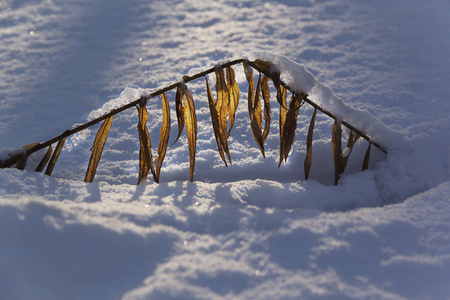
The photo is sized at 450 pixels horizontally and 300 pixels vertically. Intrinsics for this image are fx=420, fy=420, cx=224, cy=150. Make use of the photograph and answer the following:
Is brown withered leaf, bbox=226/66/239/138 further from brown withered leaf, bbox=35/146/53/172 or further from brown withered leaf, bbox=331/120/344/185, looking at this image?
brown withered leaf, bbox=35/146/53/172

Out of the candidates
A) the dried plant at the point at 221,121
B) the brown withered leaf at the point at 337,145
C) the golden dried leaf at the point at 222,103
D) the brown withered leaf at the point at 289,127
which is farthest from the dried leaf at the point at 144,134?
the brown withered leaf at the point at 337,145

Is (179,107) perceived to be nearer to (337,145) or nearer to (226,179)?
(226,179)

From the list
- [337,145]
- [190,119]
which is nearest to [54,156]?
[190,119]

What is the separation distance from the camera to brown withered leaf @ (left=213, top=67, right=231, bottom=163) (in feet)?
3.06

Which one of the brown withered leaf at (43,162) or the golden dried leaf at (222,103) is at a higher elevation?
the golden dried leaf at (222,103)

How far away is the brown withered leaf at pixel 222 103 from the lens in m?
0.93

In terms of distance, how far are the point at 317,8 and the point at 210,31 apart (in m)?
0.62

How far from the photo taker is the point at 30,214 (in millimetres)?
706

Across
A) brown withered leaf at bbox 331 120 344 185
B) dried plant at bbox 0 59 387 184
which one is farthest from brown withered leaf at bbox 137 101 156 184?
brown withered leaf at bbox 331 120 344 185

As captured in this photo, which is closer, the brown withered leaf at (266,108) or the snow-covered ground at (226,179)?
the snow-covered ground at (226,179)

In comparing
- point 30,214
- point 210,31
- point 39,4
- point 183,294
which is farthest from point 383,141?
point 39,4

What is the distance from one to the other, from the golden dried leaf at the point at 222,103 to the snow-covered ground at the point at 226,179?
97 millimetres

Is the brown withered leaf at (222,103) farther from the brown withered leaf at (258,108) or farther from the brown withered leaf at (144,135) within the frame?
the brown withered leaf at (144,135)

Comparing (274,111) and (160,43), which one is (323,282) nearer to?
(274,111)
